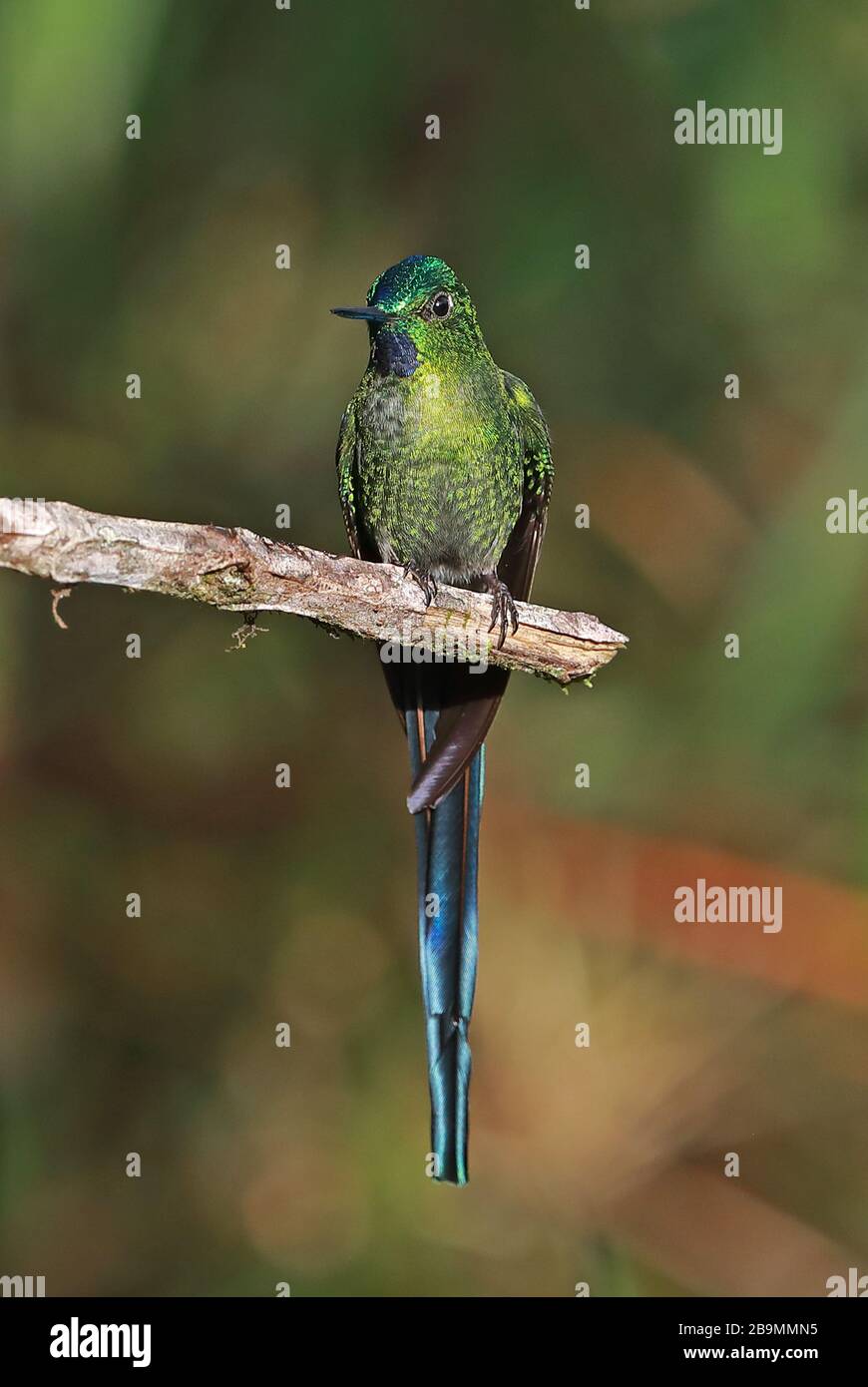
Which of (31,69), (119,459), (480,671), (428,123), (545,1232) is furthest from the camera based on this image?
(428,123)

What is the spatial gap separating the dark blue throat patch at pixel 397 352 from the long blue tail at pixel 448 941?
1.00 meters

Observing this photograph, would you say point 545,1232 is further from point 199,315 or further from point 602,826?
point 199,315

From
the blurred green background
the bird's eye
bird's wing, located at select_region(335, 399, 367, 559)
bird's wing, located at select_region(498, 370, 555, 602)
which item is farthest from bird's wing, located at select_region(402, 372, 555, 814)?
the blurred green background

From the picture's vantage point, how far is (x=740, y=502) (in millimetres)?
5480

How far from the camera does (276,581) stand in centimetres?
316

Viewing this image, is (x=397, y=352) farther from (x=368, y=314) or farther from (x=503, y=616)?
(x=503, y=616)

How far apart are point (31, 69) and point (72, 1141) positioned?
3532mm

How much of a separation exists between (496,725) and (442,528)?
4.25ft

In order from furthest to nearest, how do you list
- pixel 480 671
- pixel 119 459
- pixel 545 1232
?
pixel 119 459 → pixel 545 1232 → pixel 480 671

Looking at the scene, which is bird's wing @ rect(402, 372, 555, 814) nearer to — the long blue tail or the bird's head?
the long blue tail

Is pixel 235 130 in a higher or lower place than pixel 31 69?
higher

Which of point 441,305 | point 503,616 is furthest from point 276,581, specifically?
point 441,305

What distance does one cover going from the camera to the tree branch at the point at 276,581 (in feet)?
8.92

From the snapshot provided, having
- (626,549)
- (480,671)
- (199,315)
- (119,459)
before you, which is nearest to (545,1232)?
(480,671)
